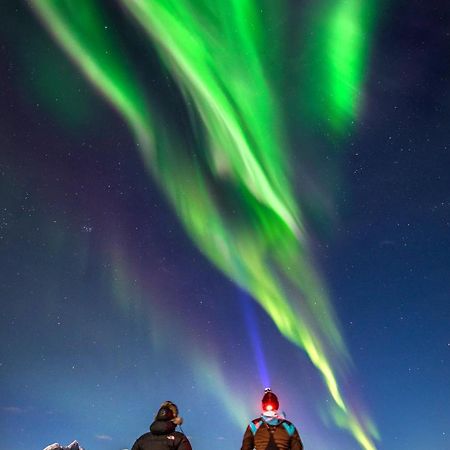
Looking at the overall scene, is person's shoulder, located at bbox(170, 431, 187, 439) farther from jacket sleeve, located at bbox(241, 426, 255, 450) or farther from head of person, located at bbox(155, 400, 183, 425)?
jacket sleeve, located at bbox(241, 426, 255, 450)

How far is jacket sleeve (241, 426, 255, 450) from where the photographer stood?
810 centimetres

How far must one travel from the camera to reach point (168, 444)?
7.62 metres

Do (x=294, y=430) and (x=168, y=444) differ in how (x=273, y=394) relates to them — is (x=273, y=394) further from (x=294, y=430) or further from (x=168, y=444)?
(x=168, y=444)

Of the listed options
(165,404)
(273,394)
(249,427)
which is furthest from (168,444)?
(273,394)

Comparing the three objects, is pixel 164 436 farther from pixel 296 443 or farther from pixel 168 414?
pixel 296 443

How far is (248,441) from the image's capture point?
816 cm

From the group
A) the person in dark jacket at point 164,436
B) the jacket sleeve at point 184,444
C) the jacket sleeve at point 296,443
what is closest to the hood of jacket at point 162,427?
the person in dark jacket at point 164,436

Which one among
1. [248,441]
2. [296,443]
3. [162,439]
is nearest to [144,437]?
[162,439]

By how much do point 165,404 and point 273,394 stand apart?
2.23m

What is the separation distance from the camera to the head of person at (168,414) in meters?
7.87

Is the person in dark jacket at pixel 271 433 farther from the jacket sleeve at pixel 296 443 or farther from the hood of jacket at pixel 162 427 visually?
the hood of jacket at pixel 162 427

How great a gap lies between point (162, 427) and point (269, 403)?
219cm

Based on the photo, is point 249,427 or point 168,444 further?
point 249,427

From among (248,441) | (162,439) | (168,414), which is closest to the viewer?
(162,439)
